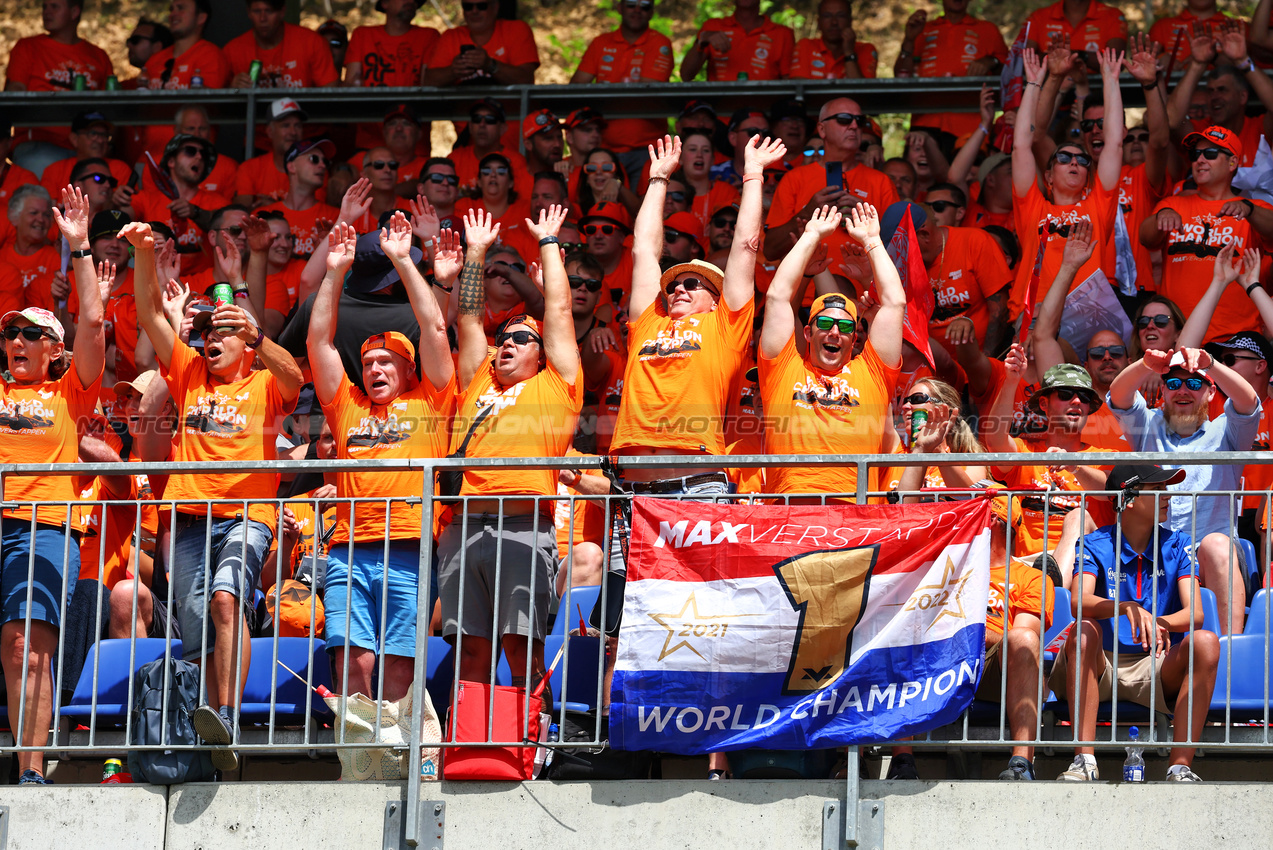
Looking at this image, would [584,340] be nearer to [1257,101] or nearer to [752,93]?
[752,93]

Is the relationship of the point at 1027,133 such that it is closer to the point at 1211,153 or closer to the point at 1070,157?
the point at 1070,157

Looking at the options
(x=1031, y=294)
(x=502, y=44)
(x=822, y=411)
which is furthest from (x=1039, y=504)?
(x=502, y=44)

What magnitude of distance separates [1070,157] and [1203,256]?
3.22 ft

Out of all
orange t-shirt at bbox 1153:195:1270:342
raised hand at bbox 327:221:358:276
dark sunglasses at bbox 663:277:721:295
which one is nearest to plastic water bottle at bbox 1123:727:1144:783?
dark sunglasses at bbox 663:277:721:295

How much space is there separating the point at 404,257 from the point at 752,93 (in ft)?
15.7

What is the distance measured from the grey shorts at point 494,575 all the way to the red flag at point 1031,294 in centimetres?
406

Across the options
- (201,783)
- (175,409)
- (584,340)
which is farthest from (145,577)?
(584,340)

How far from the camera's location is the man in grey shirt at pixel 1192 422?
726 cm

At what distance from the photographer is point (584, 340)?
939cm

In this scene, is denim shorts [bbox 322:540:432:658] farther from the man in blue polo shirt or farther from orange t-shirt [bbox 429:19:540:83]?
orange t-shirt [bbox 429:19:540:83]

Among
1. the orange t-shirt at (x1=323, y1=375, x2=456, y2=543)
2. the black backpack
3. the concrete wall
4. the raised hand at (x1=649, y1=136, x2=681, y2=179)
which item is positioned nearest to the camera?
the concrete wall

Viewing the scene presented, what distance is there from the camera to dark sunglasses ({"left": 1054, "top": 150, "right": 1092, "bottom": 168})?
9.76 metres

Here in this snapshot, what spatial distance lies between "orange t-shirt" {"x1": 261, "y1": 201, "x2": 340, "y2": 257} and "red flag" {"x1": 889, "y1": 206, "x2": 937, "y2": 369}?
3975 mm

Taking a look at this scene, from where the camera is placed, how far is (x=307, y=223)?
36.1 feet
